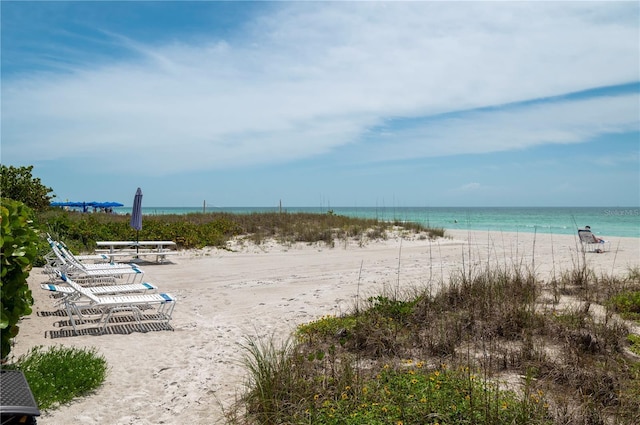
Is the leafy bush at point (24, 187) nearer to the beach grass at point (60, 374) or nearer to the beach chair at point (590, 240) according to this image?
the beach grass at point (60, 374)

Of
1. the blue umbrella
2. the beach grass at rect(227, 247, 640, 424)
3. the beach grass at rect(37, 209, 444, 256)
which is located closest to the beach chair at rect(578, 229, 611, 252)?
the beach grass at rect(37, 209, 444, 256)

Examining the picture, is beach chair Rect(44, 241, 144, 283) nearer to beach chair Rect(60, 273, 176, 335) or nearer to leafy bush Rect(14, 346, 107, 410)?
beach chair Rect(60, 273, 176, 335)

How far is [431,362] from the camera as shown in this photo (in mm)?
4797

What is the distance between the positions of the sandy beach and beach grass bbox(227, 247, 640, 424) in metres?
0.49

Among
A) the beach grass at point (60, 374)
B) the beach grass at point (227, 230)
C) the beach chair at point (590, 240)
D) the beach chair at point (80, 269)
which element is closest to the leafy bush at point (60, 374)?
the beach grass at point (60, 374)

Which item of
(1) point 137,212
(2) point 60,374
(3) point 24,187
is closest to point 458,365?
(2) point 60,374

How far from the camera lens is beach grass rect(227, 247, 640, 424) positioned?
359 cm

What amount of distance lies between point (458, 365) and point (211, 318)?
391 cm

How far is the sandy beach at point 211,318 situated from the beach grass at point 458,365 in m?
0.49

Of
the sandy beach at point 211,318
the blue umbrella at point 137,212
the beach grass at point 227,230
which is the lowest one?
the sandy beach at point 211,318

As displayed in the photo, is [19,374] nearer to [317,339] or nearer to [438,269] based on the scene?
[317,339]

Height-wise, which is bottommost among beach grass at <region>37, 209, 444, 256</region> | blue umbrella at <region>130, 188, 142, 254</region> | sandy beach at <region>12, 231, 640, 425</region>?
sandy beach at <region>12, 231, 640, 425</region>

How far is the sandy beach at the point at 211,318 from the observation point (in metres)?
4.23

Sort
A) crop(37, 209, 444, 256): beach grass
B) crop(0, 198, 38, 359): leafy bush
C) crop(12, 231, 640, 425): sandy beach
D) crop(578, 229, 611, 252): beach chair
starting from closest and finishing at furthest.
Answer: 1. crop(0, 198, 38, 359): leafy bush
2. crop(12, 231, 640, 425): sandy beach
3. crop(37, 209, 444, 256): beach grass
4. crop(578, 229, 611, 252): beach chair
